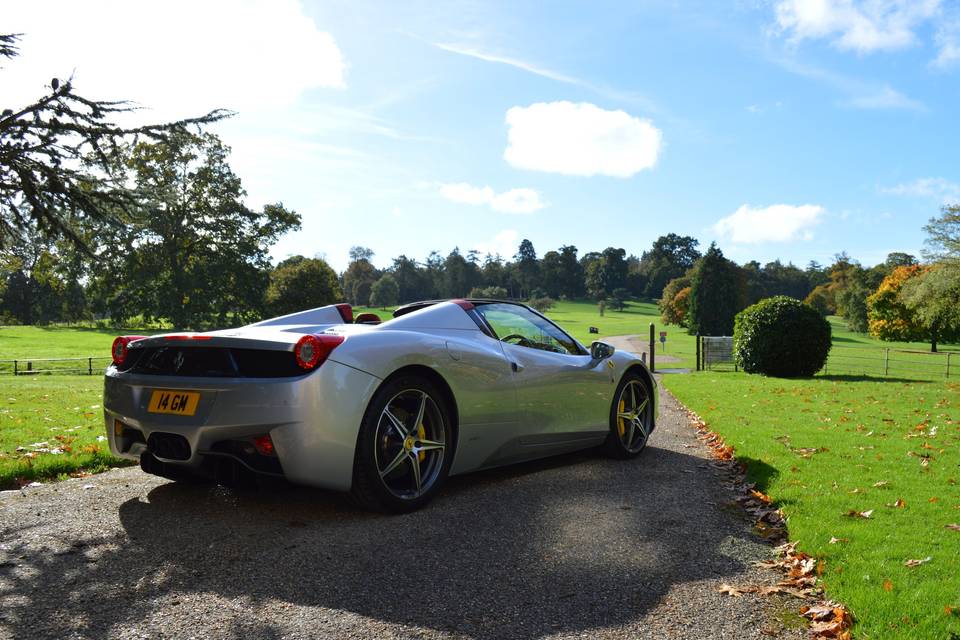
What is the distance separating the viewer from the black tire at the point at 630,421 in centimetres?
624

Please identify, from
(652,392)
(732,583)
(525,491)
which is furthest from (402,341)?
(652,392)

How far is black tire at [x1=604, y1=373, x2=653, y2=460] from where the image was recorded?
246 inches

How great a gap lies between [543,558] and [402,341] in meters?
1.56

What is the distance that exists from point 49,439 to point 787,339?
18.4 meters

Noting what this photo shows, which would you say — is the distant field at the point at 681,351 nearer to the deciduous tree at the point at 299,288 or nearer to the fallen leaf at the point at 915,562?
the deciduous tree at the point at 299,288

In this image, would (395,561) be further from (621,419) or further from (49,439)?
(49,439)

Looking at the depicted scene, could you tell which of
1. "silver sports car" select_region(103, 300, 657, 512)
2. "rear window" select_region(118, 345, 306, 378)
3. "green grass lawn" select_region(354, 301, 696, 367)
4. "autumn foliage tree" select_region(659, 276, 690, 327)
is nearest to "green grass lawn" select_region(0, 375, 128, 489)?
"silver sports car" select_region(103, 300, 657, 512)

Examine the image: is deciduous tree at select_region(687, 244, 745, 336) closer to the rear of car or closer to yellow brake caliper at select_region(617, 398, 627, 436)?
yellow brake caliper at select_region(617, 398, 627, 436)

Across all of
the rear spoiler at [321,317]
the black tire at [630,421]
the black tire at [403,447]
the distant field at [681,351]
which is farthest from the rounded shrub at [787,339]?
the black tire at [403,447]

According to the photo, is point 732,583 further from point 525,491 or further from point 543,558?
point 525,491

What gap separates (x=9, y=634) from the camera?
2.61 meters

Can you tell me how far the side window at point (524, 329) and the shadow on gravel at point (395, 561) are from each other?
1.17m

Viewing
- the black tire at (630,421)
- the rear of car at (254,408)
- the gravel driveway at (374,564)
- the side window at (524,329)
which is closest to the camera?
the gravel driveway at (374,564)

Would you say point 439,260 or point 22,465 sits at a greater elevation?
point 439,260
